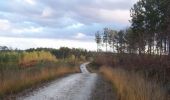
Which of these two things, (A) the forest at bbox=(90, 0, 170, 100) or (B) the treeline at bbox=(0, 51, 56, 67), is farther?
(B) the treeline at bbox=(0, 51, 56, 67)

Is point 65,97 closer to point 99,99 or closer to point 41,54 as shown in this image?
point 99,99

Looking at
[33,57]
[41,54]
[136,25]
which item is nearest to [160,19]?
[136,25]

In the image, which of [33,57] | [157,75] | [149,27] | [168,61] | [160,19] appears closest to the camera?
[168,61]

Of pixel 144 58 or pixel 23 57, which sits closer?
pixel 144 58

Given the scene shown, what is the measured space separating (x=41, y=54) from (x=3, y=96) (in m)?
100

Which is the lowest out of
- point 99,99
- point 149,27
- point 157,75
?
point 99,99

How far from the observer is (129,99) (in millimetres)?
13875

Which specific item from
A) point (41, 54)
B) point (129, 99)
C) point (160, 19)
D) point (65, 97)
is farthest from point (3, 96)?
point (41, 54)

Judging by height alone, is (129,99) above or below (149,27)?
below

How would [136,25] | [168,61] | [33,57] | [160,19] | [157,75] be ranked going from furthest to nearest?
[33,57] → [136,25] → [160,19] → [157,75] → [168,61]

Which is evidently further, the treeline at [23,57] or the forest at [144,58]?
the treeline at [23,57]

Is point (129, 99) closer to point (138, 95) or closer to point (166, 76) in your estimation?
point (138, 95)

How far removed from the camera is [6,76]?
2156 cm

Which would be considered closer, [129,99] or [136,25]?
[129,99]
